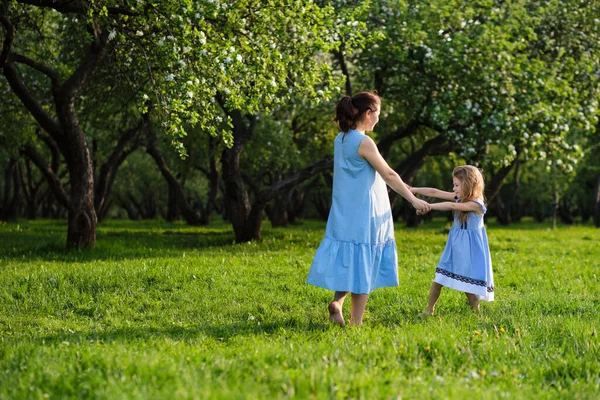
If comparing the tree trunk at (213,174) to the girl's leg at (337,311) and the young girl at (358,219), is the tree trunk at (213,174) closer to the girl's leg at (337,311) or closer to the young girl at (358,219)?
the young girl at (358,219)

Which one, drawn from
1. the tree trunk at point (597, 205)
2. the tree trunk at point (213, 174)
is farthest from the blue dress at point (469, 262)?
the tree trunk at point (597, 205)

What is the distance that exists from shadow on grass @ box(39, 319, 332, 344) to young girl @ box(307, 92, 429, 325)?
47cm

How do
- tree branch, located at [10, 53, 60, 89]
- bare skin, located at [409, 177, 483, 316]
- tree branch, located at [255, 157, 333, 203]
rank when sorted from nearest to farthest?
bare skin, located at [409, 177, 483, 316] < tree branch, located at [10, 53, 60, 89] < tree branch, located at [255, 157, 333, 203]

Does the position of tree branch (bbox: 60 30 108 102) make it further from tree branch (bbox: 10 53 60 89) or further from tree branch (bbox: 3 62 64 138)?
tree branch (bbox: 3 62 64 138)

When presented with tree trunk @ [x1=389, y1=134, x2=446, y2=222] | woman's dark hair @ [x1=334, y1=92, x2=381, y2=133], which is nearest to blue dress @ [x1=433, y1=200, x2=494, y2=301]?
woman's dark hair @ [x1=334, y1=92, x2=381, y2=133]

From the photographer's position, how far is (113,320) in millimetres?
8211

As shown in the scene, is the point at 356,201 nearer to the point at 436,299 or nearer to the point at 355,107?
the point at 355,107

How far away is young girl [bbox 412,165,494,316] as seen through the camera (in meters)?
8.30

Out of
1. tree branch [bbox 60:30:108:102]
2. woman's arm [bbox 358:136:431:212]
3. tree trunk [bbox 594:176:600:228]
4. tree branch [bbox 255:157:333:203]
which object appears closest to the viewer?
woman's arm [bbox 358:136:431:212]

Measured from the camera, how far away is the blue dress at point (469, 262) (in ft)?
27.3

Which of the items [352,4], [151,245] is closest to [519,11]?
[352,4]

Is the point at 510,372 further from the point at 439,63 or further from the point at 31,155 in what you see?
the point at 31,155

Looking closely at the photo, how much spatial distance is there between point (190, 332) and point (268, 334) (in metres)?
0.90

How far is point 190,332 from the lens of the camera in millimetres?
7395
